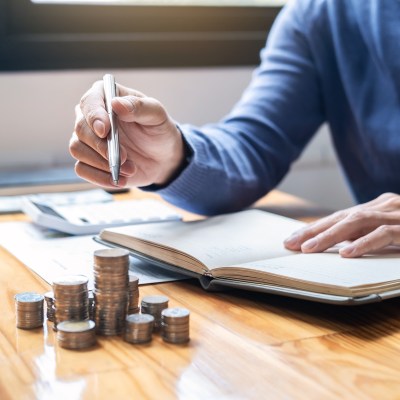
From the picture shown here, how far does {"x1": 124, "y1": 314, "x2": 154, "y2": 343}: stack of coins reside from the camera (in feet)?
2.30

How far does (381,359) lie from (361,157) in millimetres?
801

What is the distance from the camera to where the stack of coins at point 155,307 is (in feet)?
2.41

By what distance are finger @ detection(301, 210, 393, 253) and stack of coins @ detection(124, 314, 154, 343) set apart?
0.26 meters

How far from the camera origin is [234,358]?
2.19 ft

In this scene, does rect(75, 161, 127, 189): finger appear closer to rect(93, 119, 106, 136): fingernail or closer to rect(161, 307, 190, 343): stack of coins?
rect(93, 119, 106, 136): fingernail

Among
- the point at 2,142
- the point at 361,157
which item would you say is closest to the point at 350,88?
the point at 361,157

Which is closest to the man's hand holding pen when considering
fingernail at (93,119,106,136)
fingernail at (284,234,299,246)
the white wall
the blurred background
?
fingernail at (93,119,106,136)

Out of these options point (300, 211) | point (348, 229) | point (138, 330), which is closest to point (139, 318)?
point (138, 330)

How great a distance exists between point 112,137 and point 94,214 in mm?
324

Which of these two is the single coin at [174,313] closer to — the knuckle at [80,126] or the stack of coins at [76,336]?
the stack of coins at [76,336]

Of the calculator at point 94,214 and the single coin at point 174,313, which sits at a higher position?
the single coin at point 174,313

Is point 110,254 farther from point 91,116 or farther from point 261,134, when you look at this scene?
point 261,134

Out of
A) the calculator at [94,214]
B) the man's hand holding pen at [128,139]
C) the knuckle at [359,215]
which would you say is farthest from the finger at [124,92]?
the knuckle at [359,215]

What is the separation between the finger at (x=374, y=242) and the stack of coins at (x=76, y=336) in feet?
1.00
